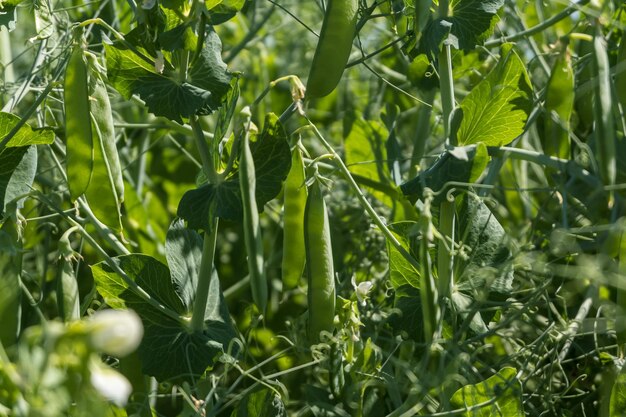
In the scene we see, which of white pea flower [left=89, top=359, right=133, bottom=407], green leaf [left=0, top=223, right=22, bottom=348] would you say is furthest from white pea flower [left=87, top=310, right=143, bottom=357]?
green leaf [left=0, top=223, right=22, bottom=348]

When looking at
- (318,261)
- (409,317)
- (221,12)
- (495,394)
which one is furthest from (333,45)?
(495,394)

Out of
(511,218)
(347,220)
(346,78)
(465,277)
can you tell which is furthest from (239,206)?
(346,78)

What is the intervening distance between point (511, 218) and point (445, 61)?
0.65 metres

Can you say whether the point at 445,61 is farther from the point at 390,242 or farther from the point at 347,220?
the point at 347,220

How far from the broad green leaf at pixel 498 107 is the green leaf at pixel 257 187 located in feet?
0.82

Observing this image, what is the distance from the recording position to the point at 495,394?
41.9 inches

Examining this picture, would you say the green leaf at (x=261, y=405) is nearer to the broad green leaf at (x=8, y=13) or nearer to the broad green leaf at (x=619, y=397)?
the broad green leaf at (x=619, y=397)

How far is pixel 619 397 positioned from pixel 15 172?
0.92 m

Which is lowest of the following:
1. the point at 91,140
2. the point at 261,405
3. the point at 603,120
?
the point at 261,405

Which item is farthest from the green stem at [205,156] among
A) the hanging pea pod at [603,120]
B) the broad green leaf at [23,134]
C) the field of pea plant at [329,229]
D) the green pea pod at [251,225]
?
the hanging pea pod at [603,120]

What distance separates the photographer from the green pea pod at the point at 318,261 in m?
1.11

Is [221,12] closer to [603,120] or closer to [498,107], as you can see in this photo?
[498,107]

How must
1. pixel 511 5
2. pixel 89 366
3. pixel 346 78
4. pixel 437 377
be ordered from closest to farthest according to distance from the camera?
pixel 89 366, pixel 437 377, pixel 511 5, pixel 346 78

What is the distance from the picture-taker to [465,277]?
3.86ft
